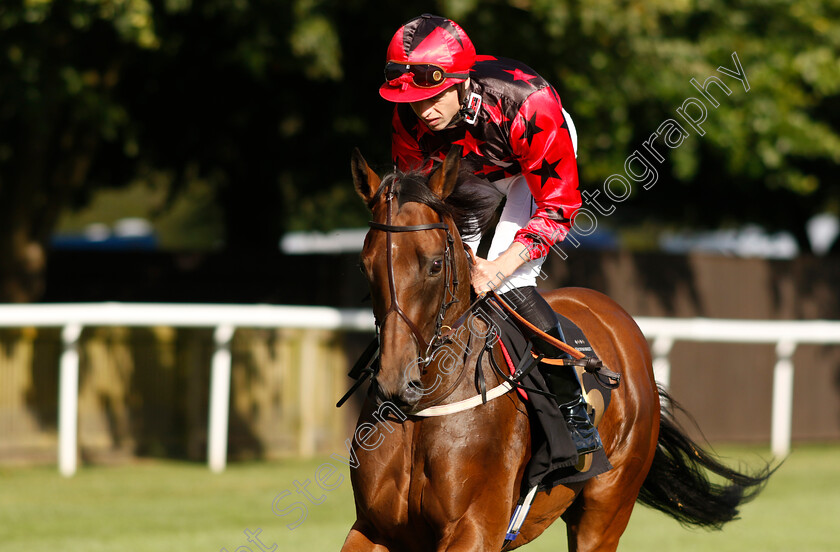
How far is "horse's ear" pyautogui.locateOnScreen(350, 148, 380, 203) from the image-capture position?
11.0 feet

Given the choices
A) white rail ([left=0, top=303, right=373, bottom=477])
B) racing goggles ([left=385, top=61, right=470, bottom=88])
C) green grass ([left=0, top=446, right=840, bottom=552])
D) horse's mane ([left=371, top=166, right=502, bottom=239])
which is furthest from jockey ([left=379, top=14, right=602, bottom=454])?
white rail ([left=0, top=303, right=373, bottom=477])

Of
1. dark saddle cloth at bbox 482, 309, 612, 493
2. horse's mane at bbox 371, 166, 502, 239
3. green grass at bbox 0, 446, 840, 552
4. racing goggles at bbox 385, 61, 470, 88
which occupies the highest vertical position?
racing goggles at bbox 385, 61, 470, 88

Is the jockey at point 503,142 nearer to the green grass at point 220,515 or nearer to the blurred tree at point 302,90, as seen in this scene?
the green grass at point 220,515

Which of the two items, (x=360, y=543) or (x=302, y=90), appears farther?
(x=302, y=90)

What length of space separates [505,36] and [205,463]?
4744mm

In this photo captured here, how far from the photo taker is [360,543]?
3.40 m

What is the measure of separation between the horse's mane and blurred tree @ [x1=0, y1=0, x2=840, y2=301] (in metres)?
4.68

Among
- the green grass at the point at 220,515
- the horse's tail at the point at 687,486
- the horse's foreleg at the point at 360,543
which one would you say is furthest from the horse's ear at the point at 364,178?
the green grass at the point at 220,515

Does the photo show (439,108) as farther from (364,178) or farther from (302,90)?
(302,90)

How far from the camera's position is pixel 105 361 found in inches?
332

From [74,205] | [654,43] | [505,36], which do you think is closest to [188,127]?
[74,205]

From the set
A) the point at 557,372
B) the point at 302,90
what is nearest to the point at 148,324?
the point at 302,90

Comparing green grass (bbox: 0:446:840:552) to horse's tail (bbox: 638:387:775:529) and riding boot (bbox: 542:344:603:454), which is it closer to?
horse's tail (bbox: 638:387:775:529)

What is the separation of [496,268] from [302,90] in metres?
9.21
